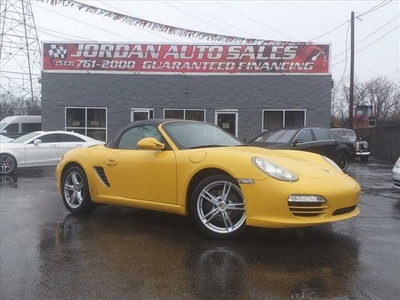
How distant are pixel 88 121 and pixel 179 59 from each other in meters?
5.12

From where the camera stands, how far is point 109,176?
18.6 feet

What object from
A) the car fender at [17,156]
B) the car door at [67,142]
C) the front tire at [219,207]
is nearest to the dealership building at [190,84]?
the car door at [67,142]

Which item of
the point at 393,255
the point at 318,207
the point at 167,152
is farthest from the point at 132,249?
the point at 393,255

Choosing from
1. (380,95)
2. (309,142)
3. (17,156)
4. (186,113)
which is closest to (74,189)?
(17,156)

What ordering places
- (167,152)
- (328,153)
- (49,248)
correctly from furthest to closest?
(328,153) → (167,152) → (49,248)

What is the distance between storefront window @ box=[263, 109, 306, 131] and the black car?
6389mm

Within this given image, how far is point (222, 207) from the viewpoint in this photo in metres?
4.64

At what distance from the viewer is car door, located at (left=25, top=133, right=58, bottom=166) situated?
12.6 m

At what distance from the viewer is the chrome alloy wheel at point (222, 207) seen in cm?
461

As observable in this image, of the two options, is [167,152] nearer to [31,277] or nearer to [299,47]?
[31,277]

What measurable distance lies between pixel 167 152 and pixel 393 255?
2.71 m

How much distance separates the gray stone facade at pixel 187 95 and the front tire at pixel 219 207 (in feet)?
48.0

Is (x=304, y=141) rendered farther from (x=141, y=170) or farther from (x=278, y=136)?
(x=141, y=170)

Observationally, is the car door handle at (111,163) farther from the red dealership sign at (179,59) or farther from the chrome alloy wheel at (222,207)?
the red dealership sign at (179,59)
